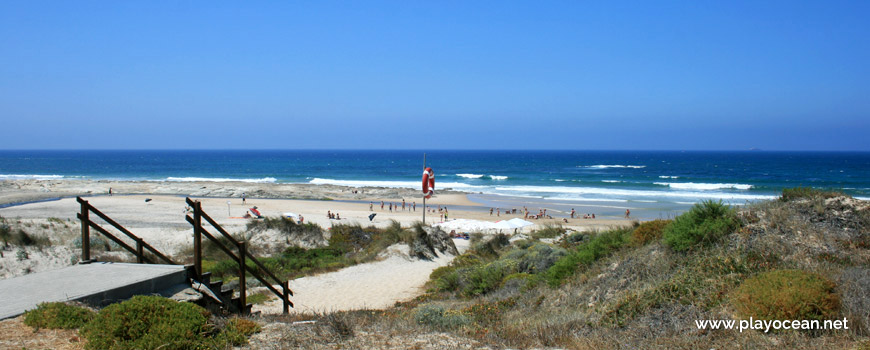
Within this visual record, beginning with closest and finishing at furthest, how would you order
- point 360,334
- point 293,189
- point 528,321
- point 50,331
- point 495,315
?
point 50,331 → point 360,334 → point 528,321 → point 495,315 → point 293,189

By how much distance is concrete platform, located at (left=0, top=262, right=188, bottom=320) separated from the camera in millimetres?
5102

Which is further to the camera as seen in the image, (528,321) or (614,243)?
(614,243)

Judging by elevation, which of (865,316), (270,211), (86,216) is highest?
(86,216)

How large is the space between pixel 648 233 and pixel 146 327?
24.5 feet

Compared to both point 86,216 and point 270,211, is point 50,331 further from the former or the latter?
point 270,211

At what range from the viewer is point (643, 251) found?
7738 mm

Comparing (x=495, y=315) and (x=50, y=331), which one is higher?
(x=50, y=331)

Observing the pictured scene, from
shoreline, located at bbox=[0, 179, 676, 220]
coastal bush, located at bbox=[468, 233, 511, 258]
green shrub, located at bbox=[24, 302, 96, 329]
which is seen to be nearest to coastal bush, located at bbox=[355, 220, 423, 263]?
coastal bush, located at bbox=[468, 233, 511, 258]

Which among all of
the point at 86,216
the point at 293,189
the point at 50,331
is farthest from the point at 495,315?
the point at 293,189

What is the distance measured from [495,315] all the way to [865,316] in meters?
3.96

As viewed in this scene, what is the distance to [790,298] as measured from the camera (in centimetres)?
487

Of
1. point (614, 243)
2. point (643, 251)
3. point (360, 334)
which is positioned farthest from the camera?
point (614, 243)

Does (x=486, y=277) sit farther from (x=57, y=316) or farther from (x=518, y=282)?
(x=57, y=316)

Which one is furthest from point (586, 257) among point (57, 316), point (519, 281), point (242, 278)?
point (57, 316)
